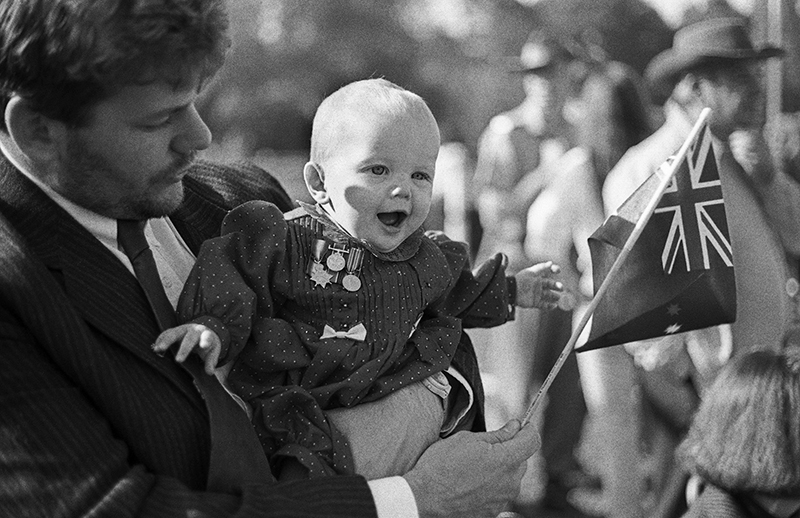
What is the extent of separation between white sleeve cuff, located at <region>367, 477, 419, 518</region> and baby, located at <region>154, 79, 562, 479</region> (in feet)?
0.43

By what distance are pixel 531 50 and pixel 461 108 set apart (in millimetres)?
15415

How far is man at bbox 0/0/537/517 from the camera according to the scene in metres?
1.95

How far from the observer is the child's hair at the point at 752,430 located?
3457mm

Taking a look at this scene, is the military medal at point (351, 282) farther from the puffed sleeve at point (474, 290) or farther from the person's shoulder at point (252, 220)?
the puffed sleeve at point (474, 290)

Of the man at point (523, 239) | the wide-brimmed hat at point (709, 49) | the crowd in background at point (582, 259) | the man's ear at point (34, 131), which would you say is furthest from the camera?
the man at point (523, 239)

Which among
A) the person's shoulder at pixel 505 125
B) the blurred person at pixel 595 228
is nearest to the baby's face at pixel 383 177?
the blurred person at pixel 595 228

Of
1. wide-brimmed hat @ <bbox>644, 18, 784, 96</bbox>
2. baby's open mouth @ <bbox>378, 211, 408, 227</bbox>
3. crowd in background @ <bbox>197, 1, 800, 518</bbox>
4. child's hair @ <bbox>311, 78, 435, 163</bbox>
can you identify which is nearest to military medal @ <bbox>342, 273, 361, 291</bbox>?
baby's open mouth @ <bbox>378, 211, 408, 227</bbox>

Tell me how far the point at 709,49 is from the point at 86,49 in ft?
14.8

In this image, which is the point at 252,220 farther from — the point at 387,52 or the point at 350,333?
the point at 387,52

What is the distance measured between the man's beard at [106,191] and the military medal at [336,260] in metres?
0.37

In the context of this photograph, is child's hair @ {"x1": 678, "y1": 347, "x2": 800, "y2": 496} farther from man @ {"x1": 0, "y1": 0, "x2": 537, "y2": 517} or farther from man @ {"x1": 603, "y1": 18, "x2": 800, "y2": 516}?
man @ {"x1": 603, "y1": 18, "x2": 800, "y2": 516}

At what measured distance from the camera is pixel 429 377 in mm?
2500

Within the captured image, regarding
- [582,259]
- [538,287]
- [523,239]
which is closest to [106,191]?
[538,287]

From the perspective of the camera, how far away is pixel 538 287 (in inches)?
114
